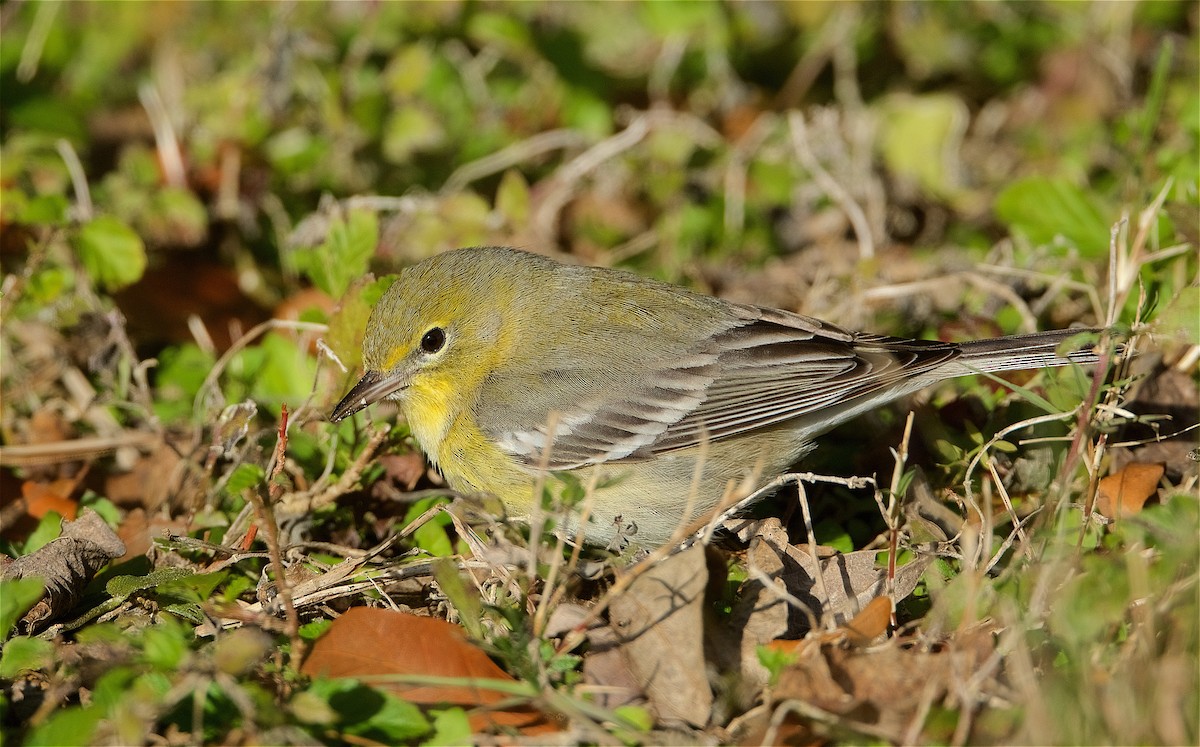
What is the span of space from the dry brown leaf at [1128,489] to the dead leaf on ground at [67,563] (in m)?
3.83

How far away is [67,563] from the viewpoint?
3963mm

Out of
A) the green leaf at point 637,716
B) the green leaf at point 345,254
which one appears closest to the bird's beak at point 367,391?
the green leaf at point 345,254

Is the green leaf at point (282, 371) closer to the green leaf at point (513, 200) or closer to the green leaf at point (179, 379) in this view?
the green leaf at point (179, 379)

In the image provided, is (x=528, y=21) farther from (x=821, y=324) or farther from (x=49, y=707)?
(x=49, y=707)

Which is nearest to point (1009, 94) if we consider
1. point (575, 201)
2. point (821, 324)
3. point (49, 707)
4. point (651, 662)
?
point (575, 201)

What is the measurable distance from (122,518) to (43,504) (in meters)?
0.33

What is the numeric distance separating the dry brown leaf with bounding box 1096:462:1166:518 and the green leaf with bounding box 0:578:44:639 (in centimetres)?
383

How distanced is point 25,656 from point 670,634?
79.6 inches

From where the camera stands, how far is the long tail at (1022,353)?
13.5ft

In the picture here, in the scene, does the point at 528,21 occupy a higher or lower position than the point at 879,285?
higher

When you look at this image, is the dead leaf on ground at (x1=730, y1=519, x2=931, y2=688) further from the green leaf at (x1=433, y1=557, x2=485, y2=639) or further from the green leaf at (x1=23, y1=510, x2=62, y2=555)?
the green leaf at (x1=23, y1=510, x2=62, y2=555)

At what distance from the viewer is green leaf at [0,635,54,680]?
339 cm

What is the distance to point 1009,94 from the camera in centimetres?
841

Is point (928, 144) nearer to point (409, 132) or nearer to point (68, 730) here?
point (409, 132)
